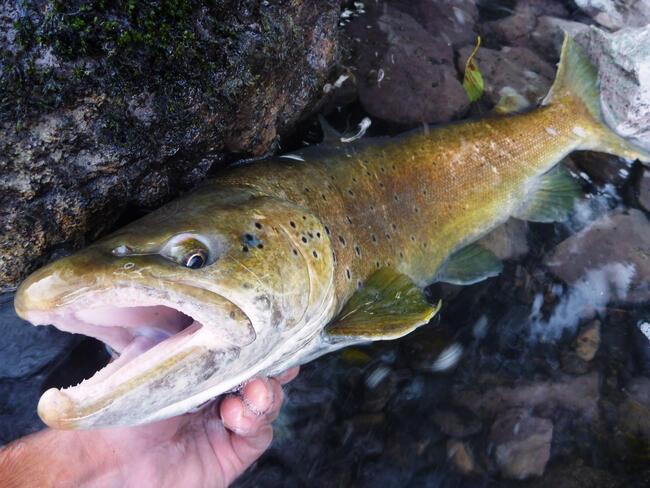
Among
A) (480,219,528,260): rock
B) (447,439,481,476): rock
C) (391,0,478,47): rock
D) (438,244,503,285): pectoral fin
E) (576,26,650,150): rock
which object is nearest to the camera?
(447,439,481,476): rock

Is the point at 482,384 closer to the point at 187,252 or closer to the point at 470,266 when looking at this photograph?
the point at 470,266

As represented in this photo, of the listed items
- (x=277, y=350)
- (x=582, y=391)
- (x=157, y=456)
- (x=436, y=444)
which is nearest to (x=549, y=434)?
(x=582, y=391)

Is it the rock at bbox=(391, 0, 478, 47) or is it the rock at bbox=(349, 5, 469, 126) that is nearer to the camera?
the rock at bbox=(349, 5, 469, 126)

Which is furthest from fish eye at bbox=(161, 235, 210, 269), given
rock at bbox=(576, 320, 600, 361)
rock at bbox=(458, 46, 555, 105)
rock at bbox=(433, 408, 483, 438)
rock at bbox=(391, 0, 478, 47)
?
rock at bbox=(391, 0, 478, 47)

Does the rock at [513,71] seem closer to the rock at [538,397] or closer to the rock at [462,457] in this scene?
the rock at [538,397]

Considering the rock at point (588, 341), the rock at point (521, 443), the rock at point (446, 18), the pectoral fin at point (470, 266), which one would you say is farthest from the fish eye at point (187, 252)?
the rock at point (446, 18)

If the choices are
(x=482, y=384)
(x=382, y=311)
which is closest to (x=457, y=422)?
(x=482, y=384)

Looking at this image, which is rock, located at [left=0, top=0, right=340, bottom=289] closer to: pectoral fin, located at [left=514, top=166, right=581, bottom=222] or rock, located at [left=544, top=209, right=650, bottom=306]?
pectoral fin, located at [left=514, top=166, right=581, bottom=222]
